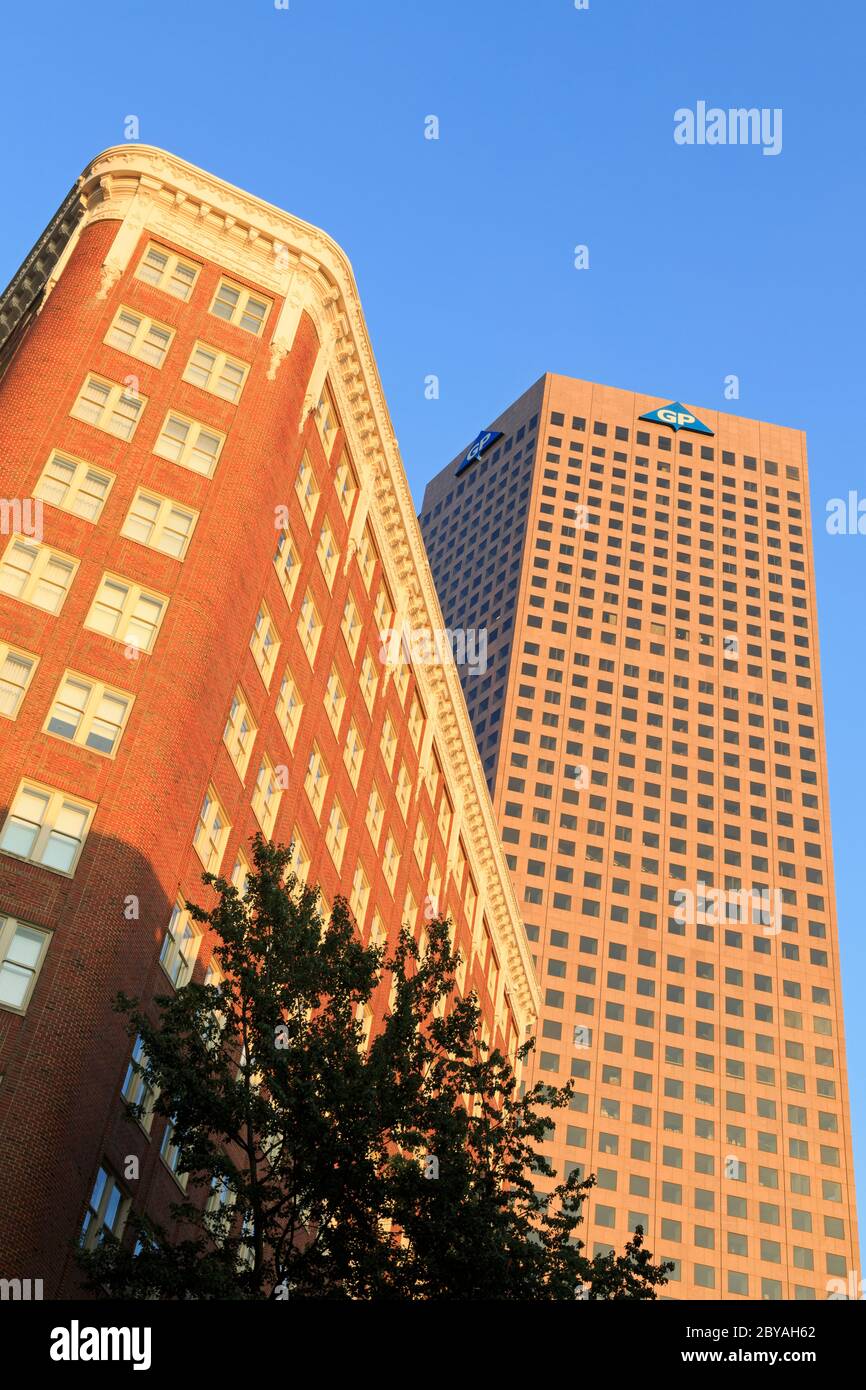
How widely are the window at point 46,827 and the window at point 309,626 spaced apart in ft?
48.6

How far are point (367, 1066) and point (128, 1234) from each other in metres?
9.26

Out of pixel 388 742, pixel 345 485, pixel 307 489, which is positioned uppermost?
pixel 345 485

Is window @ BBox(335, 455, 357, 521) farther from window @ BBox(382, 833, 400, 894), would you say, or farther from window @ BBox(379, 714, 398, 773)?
window @ BBox(382, 833, 400, 894)

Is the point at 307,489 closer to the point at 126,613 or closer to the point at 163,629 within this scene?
the point at 163,629

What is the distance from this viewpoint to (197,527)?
40.0 metres

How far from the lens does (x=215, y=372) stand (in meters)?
44.2

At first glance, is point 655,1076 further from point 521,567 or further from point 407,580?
point 407,580

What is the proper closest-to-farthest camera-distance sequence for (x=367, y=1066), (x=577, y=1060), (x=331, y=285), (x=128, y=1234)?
(x=367, y=1066), (x=128, y=1234), (x=331, y=285), (x=577, y=1060)

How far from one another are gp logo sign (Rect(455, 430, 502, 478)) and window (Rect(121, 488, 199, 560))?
464 ft

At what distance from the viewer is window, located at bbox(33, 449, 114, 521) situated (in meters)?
38.6

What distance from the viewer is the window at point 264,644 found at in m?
43.0

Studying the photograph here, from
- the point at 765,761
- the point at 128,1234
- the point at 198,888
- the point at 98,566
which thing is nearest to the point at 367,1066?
the point at 128,1234

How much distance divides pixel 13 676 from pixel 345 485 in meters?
21.3

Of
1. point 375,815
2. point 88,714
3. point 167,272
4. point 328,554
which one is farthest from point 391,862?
point 167,272
